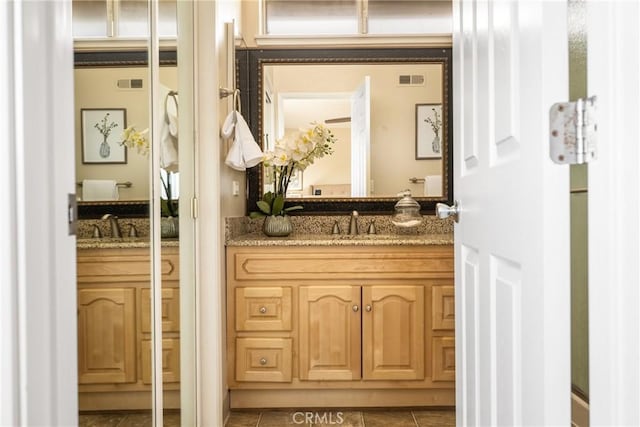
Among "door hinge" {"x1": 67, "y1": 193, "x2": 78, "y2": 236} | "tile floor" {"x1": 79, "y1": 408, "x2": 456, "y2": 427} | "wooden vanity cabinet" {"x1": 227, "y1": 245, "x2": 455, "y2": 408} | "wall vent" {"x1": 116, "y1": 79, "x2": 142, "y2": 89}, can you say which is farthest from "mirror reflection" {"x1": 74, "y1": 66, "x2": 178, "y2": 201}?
"tile floor" {"x1": 79, "y1": 408, "x2": 456, "y2": 427}

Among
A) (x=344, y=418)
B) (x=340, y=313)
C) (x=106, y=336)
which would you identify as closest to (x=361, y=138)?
(x=340, y=313)

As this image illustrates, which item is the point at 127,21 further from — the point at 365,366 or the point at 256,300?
the point at 365,366

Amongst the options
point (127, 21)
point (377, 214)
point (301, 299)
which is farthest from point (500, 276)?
point (377, 214)

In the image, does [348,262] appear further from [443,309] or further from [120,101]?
[120,101]

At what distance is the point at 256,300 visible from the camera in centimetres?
223

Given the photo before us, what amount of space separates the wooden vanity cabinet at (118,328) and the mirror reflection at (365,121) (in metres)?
1.39

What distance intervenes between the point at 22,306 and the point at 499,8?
0.95 meters

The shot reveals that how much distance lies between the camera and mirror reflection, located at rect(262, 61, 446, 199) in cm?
279

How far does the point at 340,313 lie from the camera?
223cm

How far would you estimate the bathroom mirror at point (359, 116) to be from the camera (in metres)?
2.79

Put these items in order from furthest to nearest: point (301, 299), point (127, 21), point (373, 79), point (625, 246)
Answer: point (373, 79) < point (301, 299) < point (127, 21) < point (625, 246)

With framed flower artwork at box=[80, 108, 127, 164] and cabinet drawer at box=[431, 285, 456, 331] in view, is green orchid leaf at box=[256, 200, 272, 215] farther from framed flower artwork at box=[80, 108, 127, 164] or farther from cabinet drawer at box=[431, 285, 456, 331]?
framed flower artwork at box=[80, 108, 127, 164]

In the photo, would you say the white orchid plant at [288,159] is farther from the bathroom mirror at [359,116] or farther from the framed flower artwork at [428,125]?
the framed flower artwork at [428,125]

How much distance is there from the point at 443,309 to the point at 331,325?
1.82ft
